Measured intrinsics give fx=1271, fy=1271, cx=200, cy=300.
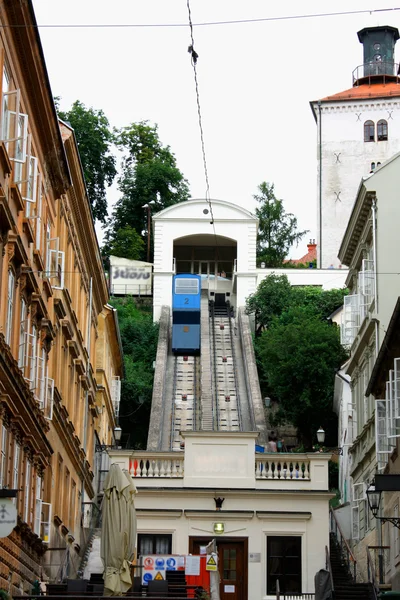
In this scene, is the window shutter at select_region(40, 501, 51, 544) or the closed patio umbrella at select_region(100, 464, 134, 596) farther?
the window shutter at select_region(40, 501, 51, 544)

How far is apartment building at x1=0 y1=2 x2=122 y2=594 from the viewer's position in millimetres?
20234

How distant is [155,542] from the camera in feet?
107

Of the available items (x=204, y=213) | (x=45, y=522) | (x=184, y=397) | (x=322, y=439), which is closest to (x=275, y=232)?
(x=204, y=213)

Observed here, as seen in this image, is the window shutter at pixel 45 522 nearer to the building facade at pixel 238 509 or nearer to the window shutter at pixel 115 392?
the building facade at pixel 238 509

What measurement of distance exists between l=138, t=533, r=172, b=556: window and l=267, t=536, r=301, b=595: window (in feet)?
8.50

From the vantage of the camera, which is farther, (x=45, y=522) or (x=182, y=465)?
(x=182, y=465)

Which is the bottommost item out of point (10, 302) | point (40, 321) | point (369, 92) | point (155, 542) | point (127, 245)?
point (155, 542)

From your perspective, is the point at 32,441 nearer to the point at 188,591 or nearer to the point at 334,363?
the point at 188,591

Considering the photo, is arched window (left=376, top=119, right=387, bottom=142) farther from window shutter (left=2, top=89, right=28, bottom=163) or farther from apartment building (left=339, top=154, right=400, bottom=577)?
window shutter (left=2, top=89, right=28, bottom=163)

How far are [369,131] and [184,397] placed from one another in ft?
124

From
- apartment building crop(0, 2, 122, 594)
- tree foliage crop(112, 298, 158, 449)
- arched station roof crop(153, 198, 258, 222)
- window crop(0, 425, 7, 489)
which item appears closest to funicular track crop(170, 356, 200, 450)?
tree foliage crop(112, 298, 158, 449)

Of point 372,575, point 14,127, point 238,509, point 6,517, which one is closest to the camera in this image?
point 6,517

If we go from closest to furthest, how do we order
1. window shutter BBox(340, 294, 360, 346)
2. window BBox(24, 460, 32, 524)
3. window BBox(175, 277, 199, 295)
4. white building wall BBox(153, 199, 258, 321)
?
1. window BBox(24, 460, 32, 524)
2. window shutter BBox(340, 294, 360, 346)
3. window BBox(175, 277, 199, 295)
4. white building wall BBox(153, 199, 258, 321)

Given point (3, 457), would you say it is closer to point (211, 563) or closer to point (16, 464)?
point (16, 464)
